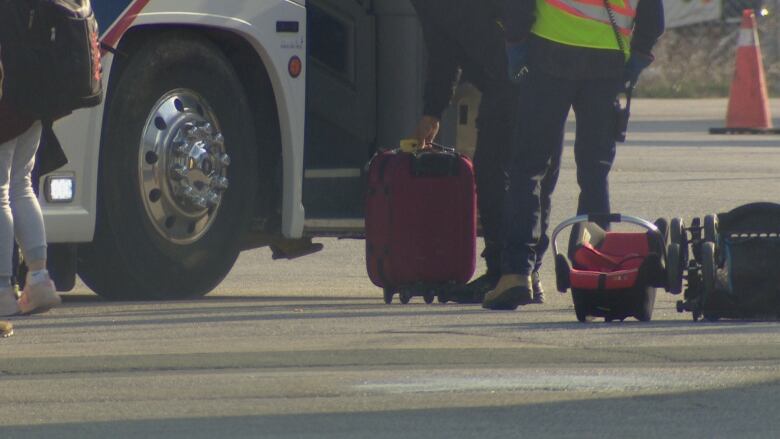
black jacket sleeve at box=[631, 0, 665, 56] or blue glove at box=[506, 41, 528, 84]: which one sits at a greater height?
black jacket sleeve at box=[631, 0, 665, 56]

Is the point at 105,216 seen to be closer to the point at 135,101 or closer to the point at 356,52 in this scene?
the point at 135,101

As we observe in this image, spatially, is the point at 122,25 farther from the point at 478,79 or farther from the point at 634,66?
the point at 634,66

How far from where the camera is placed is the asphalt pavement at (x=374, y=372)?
17.4 feet

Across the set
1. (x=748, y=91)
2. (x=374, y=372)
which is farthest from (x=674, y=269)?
(x=748, y=91)

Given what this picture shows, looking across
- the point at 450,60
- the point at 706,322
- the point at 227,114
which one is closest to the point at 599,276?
the point at 706,322

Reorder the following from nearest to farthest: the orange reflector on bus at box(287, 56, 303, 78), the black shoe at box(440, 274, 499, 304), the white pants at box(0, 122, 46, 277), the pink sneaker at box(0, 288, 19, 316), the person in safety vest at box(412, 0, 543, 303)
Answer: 1. the white pants at box(0, 122, 46, 277)
2. the pink sneaker at box(0, 288, 19, 316)
3. the person in safety vest at box(412, 0, 543, 303)
4. the black shoe at box(440, 274, 499, 304)
5. the orange reflector on bus at box(287, 56, 303, 78)

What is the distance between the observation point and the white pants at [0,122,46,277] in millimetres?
7129

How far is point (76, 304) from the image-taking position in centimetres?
821

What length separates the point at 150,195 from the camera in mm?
8055

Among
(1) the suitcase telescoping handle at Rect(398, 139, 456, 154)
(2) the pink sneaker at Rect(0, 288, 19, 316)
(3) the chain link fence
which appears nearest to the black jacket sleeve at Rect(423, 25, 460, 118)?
(1) the suitcase telescoping handle at Rect(398, 139, 456, 154)

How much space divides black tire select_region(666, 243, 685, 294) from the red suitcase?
1.15 metres

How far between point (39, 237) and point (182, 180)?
0.96 metres

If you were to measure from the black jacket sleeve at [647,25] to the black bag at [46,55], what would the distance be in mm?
1996

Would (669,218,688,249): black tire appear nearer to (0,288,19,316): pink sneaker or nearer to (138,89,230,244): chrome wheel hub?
(138,89,230,244): chrome wheel hub
